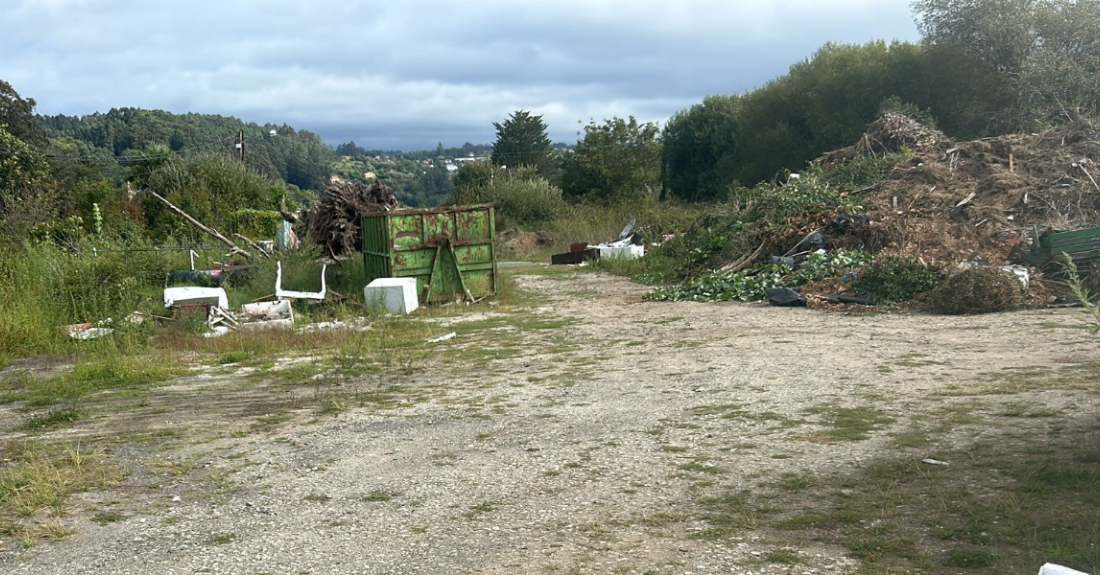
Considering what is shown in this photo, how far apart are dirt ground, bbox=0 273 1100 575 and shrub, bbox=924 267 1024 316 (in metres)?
0.97

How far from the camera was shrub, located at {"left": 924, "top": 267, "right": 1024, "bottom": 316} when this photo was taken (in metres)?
12.4

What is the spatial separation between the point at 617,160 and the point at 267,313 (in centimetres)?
4239

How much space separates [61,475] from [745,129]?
142ft

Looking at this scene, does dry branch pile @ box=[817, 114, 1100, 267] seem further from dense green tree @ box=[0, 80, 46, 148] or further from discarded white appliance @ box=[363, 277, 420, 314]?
dense green tree @ box=[0, 80, 46, 148]

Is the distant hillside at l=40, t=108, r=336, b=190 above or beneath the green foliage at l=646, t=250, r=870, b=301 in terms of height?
above

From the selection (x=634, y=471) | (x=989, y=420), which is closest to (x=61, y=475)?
(x=634, y=471)

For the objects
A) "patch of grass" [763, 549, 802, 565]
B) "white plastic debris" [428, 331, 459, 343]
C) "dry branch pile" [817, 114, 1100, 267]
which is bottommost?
"patch of grass" [763, 549, 802, 565]

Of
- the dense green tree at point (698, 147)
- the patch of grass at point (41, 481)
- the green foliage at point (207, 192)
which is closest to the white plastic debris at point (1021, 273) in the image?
the patch of grass at point (41, 481)

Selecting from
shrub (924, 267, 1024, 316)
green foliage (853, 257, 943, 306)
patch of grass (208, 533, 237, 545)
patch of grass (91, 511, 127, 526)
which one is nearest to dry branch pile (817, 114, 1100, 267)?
green foliage (853, 257, 943, 306)

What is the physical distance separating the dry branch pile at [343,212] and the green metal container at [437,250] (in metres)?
4.30

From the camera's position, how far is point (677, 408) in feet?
25.0

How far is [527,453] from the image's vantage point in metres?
6.44

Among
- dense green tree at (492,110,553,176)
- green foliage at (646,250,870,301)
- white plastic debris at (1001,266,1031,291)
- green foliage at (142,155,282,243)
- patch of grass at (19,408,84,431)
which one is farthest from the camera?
dense green tree at (492,110,553,176)

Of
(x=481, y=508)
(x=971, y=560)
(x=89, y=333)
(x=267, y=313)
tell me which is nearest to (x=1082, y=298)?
(x=971, y=560)
